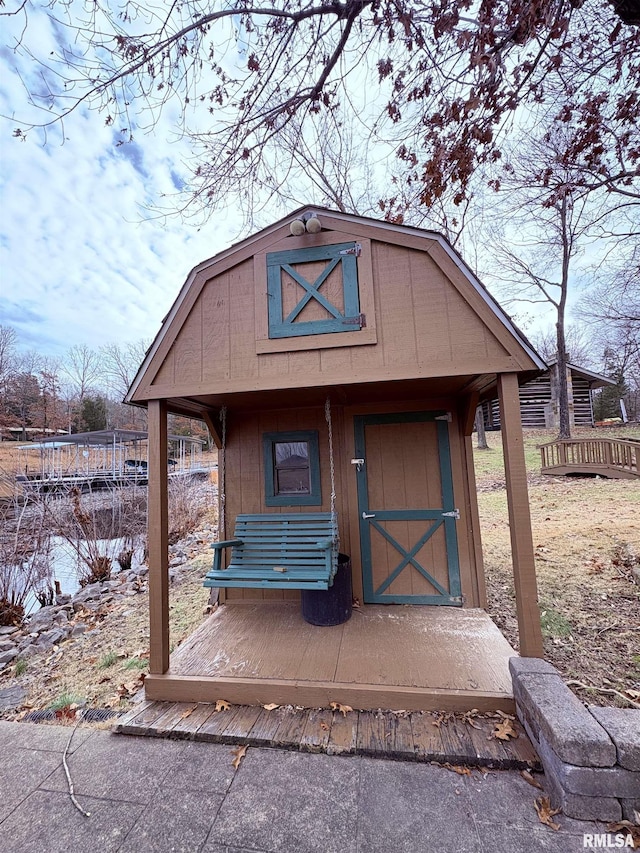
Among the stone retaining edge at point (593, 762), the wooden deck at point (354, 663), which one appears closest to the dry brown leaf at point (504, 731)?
the wooden deck at point (354, 663)

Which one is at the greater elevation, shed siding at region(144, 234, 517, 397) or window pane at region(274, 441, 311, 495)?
shed siding at region(144, 234, 517, 397)

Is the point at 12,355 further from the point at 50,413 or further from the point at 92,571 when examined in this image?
the point at 92,571

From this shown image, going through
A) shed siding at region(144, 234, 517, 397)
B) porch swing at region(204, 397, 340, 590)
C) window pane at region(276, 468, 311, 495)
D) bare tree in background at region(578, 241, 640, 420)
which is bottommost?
porch swing at region(204, 397, 340, 590)

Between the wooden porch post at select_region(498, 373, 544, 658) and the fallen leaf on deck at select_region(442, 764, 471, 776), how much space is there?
798 millimetres

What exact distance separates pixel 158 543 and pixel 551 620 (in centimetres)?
374

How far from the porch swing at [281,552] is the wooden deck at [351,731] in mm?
810

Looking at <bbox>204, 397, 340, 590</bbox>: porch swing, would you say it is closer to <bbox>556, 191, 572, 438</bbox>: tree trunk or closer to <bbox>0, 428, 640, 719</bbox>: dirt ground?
<bbox>0, 428, 640, 719</bbox>: dirt ground

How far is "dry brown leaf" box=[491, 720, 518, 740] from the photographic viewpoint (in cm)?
213

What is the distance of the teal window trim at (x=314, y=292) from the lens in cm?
274

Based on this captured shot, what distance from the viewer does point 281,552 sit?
137 inches

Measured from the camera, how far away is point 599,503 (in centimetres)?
748

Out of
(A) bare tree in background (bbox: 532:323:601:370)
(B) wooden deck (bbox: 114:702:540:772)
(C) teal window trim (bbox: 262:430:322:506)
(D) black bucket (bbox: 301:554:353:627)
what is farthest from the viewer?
(A) bare tree in background (bbox: 532:323:601:370)

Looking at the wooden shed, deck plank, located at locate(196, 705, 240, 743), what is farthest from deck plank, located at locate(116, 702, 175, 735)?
deck plank, located at locate(196, 705, 240, 743)

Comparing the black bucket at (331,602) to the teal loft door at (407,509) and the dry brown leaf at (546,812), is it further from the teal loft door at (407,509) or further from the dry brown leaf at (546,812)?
the dry brown leaf at (546,812)
